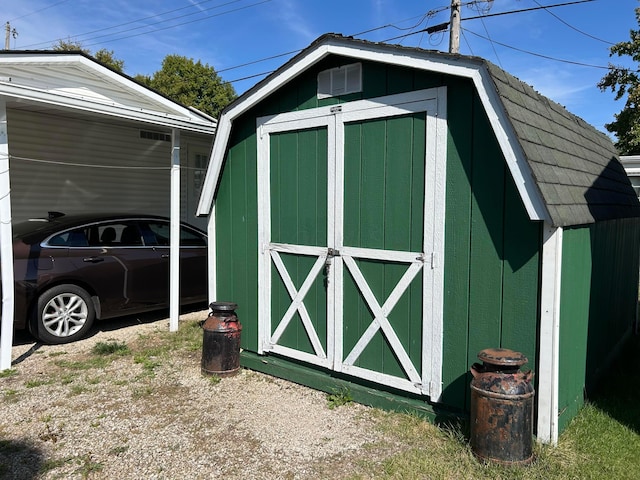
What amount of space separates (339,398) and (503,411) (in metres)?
1.63

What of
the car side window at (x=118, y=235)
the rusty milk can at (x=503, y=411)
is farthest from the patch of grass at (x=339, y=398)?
the car side window at (x=118, y=235)

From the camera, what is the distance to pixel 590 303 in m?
4.00

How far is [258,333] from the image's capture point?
498 centimetres

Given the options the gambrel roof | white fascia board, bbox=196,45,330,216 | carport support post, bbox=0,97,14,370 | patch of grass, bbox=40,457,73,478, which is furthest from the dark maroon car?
patch of grass, bbox=40,457,73,478

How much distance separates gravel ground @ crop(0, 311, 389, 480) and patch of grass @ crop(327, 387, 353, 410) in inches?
3.0

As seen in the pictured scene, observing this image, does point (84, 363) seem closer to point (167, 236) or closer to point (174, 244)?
point (174, 244)

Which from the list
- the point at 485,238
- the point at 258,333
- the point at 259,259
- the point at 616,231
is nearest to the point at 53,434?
the point at 258,333

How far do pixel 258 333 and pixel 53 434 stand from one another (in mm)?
2031

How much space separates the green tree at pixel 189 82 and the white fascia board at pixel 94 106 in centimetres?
2434

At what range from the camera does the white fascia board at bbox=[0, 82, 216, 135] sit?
4.80 metres

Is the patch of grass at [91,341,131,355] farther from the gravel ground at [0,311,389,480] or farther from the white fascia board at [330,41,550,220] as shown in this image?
the white fascia board at [330,41,550,220]

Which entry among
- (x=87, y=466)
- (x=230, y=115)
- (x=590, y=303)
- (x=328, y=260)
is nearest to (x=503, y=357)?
(x=590, y=303)

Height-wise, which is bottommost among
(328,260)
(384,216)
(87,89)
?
(328,260)

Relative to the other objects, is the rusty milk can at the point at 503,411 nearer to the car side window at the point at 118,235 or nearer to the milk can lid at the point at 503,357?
the milk can lid at the point at 503,357
